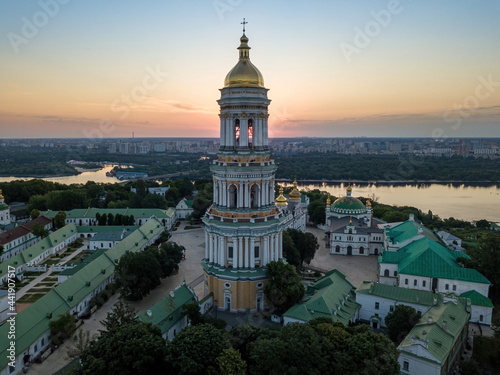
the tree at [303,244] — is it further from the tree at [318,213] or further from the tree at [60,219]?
the tree at [60,219]

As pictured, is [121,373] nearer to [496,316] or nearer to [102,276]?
[102,276]

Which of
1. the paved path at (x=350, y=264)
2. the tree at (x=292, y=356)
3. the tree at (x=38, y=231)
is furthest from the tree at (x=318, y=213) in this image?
the tree at (x=292, y=356)

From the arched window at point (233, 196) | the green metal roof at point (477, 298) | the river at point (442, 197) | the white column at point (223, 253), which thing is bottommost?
the river at point (442, 197)

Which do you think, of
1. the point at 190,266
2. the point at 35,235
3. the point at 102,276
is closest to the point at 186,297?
the point at 102,276

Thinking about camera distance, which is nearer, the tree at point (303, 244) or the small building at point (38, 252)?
the small building at point (38, 252)

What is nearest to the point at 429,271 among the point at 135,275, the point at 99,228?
the point at 135,275

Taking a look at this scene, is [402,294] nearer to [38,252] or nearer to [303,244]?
[303,244]

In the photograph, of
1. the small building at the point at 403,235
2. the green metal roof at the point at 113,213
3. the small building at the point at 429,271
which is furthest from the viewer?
the green metal roof at the point at 113,213
